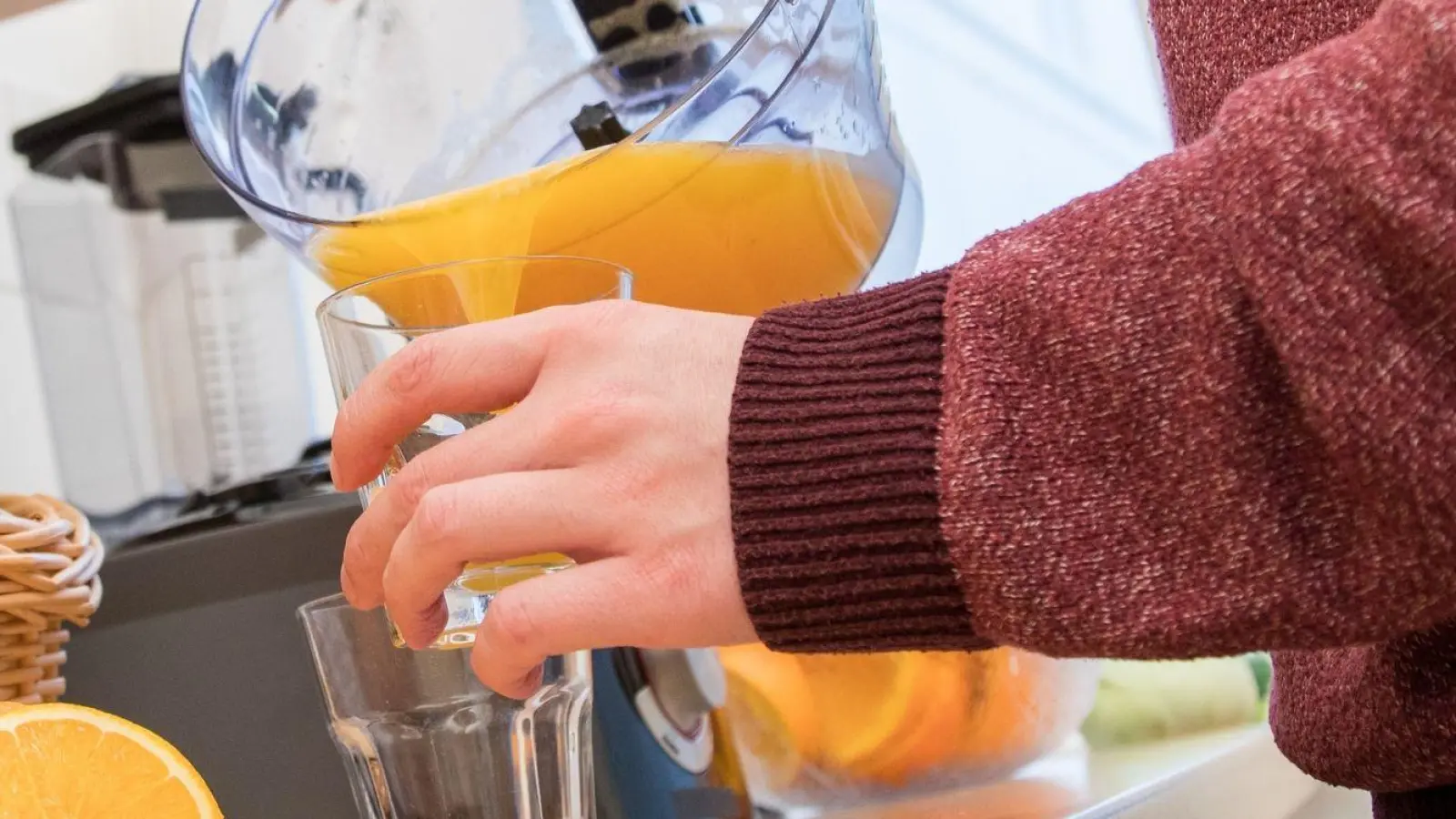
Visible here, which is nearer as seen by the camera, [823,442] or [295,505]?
[823,442]

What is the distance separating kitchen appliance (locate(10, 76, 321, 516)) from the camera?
893 millimetres

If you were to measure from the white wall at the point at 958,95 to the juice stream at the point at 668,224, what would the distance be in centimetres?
48

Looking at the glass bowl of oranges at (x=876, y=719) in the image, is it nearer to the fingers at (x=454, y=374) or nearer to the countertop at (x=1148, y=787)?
the countertop at (x=1148, y=787)

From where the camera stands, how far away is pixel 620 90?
0.60 m

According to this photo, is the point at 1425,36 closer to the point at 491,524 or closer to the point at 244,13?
the point at 491,524

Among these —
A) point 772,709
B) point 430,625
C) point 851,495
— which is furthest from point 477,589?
point 772,709

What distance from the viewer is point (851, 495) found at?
1.01ft

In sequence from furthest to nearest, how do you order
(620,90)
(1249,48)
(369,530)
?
(620,90), (1249,48), (369,530)

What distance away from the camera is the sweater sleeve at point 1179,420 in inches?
10.6

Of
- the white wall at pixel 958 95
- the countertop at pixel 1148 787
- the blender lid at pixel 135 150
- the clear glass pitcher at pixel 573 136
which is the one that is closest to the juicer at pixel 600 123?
the clear glass pitcher at pixel 573 136

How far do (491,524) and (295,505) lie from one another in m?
0.39

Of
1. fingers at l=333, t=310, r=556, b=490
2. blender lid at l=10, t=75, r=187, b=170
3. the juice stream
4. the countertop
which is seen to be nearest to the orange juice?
the juice stream

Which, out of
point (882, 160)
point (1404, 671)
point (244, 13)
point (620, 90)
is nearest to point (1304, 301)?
point (1404, 671)

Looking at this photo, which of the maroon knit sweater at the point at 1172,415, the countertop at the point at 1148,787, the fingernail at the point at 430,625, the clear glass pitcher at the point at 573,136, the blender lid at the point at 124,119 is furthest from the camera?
the blender lid at the point at 124,119
